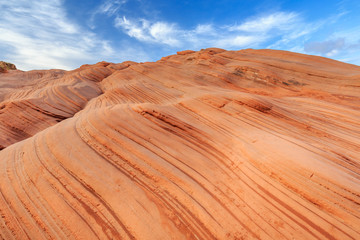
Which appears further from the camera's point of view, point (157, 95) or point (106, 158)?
point (157, 95)

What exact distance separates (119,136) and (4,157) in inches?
151

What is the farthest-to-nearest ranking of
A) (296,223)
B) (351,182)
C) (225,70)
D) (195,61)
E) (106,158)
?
(195,61)
(225,70)
(106,158)
(351,182)
(296,223)

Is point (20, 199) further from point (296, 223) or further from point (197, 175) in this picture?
point (296, 223)

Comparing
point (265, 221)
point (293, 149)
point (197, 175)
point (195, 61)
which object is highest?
point (195, 61)

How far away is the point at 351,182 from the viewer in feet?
11.6

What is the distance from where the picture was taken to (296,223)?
3236 mm

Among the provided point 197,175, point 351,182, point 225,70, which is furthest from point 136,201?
point 225,70

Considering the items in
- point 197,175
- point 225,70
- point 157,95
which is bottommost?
point 197,175

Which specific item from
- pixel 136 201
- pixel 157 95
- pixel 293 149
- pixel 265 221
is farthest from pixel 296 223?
pixel 157 95

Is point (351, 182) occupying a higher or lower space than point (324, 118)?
lower

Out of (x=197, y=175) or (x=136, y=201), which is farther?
(x=197, y=175)

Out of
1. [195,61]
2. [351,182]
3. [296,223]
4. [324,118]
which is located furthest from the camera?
[195,61]

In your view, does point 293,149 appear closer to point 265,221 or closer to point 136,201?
point 265,221

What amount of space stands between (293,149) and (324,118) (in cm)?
475
